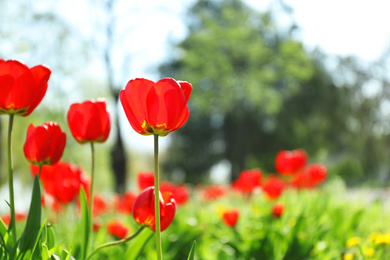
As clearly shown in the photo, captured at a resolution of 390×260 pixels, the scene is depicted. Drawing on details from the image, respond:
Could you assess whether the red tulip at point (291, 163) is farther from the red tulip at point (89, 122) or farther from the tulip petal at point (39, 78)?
the tulip petal at point (39, 78)

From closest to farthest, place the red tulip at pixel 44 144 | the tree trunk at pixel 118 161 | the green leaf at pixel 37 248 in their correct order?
the green leaf at pixel 37 248 → the red tulip at pixel 44 144 → the tree trunk at pixel 118 161

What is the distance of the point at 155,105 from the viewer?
1131 mm

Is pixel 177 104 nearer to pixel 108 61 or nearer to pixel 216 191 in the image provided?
pixel 216 191

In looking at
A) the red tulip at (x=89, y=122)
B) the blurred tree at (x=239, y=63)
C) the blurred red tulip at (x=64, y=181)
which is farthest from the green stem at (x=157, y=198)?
the blurred tree at (x=239, y=63)

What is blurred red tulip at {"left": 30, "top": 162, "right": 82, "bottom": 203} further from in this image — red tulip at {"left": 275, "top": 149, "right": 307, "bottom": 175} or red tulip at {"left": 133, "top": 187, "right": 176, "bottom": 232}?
red tulip at {"left": 275, "top": 149, "right": 307, "bottom": 175}

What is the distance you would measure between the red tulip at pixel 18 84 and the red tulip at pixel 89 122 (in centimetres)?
28

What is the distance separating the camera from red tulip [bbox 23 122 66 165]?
4.43ft

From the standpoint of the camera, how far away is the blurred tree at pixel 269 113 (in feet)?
57.3

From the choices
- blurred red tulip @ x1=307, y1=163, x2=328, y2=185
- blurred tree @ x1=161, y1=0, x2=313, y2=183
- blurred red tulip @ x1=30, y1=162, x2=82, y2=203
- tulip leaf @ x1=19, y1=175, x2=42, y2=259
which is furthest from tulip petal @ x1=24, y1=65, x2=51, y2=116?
blurred tree @ x1=161, y1=0, x2=313, y2=183

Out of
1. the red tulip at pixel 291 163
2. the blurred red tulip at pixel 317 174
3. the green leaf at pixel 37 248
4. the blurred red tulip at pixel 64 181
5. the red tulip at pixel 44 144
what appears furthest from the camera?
the blurred red tulip at pixel 317 174

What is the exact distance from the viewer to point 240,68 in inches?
667

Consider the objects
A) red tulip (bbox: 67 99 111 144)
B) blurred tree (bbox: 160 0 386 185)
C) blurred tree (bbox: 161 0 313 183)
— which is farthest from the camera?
blurred tree (bbox: 160 0 386 185)

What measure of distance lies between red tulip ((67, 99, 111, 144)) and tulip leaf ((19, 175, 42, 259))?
32 centimetres

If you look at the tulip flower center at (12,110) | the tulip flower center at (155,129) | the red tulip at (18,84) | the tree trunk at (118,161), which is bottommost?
the tree trunk at (118,161)
